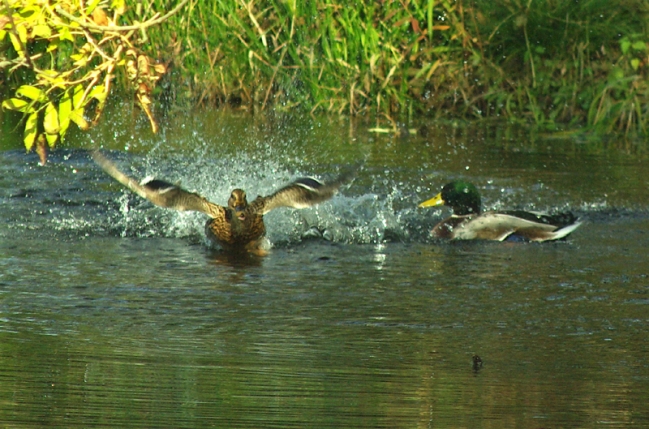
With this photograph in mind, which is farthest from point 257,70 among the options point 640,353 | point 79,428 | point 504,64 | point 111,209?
point 79,428

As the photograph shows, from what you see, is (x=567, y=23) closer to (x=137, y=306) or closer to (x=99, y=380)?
(x=137, y=306)

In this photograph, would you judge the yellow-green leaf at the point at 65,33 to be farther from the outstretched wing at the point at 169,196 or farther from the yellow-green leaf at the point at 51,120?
the outstretched wing at the point at 169,196

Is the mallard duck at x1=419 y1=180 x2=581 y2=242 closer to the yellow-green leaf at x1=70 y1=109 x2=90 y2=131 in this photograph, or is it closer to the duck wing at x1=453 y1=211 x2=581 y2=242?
the duck wing at x1=453 y1=211 x2=581 y2=242

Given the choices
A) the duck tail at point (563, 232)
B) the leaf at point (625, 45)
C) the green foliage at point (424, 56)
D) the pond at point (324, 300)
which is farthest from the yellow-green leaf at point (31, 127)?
the leaf at point (625, 45)

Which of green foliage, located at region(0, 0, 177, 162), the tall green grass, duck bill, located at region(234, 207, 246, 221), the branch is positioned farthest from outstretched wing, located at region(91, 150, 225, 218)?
the tall green grass

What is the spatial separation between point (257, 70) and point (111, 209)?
5298 millimetres

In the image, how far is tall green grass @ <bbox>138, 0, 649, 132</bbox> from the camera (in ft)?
40.3

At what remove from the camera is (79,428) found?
3666 millimetres

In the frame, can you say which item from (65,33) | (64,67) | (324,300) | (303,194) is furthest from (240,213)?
(65,33)

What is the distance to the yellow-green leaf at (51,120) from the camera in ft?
12.5

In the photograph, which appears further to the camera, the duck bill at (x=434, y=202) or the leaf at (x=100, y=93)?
the duck bill at (x=434, y=202)

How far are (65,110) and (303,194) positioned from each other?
3.75m

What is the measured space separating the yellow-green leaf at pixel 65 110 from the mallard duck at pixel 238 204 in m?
3.55

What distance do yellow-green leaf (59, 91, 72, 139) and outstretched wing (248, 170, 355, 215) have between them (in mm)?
3674
